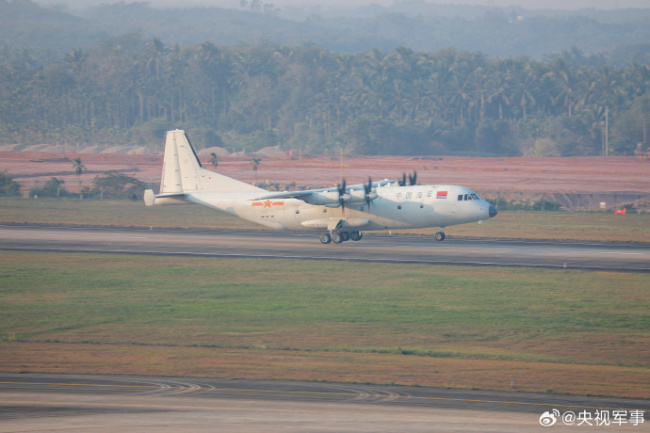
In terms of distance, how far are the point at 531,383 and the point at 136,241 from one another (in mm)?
36669

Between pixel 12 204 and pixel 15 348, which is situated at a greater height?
pixel 12 204

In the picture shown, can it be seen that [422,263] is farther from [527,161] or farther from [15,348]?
[527,161]

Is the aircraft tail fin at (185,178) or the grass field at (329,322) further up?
the aircraft tail fin at (185,178)

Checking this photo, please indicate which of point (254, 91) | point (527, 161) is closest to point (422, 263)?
point (527, 161)

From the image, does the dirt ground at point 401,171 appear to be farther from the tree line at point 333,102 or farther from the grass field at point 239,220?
the tree line at point 333,102

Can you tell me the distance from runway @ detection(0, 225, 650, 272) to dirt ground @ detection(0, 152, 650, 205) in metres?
39.8

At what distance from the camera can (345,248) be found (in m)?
50.7

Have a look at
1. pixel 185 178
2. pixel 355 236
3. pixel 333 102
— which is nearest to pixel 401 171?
pixel 355 236

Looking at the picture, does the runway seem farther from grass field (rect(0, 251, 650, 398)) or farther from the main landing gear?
grass field (rect(0, 251, 650, 398))

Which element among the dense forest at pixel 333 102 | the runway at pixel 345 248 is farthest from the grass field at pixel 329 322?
the dense forest at pixel 333 102

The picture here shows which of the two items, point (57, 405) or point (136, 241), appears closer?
point (57, 405)

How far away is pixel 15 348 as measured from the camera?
26578 mm

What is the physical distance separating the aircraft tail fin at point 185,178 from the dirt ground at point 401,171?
4077cm

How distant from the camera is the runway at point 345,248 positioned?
146 feet
